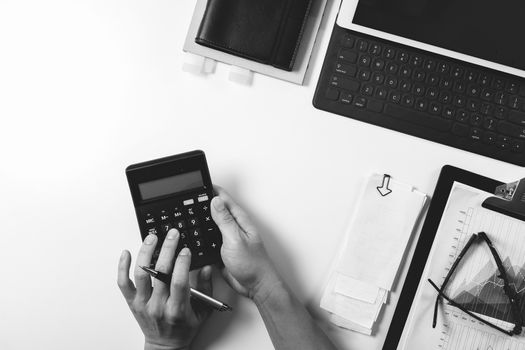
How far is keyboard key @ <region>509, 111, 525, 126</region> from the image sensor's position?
703 mm

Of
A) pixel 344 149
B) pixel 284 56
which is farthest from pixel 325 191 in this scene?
pixel 284 56

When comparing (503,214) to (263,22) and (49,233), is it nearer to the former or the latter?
(263,22)

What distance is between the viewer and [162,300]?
67 cm

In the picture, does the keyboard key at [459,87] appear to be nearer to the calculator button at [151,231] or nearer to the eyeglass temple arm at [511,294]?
the eyeglass temple arm at [511,294]

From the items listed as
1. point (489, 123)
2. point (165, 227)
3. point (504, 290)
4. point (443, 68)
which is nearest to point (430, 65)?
point (443, 68)

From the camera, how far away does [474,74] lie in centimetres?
70

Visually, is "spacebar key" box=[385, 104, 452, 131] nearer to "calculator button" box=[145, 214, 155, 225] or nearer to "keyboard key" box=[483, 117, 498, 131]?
"keyboard key" box=[483, 117, 498, 131]

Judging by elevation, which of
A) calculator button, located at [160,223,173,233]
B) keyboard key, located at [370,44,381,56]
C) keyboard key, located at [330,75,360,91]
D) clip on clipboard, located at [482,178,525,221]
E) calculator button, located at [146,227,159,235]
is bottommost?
calculator button, located at [146,227,159,235]

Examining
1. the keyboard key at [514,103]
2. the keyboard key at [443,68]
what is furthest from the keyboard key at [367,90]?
the keyboard key at [514,103]

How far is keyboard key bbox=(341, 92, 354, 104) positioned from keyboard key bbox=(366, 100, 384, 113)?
27 mm

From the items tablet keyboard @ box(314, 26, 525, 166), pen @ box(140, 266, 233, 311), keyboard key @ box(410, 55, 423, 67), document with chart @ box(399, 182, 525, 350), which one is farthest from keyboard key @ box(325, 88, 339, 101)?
pen @ box(140, 266, 233, 311)

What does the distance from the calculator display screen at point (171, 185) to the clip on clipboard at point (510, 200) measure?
0.42 meters

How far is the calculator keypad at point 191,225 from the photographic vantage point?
0.69 m

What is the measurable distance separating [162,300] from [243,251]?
132 millimetres
